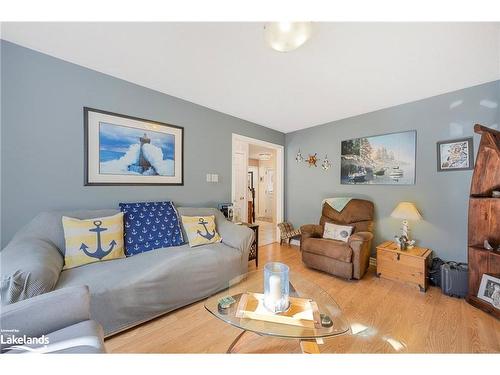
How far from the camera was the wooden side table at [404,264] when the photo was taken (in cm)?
217

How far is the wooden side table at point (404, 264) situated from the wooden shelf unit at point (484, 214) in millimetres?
350

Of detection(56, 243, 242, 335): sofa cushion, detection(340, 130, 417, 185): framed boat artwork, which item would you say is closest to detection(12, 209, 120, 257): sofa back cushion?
detection(56, 243, 242, 335): sofa cushion

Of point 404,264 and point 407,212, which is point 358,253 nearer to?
point 404,264

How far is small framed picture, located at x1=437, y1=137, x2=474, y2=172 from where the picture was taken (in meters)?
2.23

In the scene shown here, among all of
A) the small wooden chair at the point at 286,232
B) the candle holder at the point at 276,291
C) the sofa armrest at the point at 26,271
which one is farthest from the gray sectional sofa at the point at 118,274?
the small wooden chair at the point at 286,232

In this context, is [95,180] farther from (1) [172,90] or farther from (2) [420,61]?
(2) [420,61]

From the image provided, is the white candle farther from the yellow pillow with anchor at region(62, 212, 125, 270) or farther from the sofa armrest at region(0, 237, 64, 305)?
the yellow pillow with anchor at region(62, 212, 125, 270)

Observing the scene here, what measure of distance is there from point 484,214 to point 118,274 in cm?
329

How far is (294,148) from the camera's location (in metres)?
4.01

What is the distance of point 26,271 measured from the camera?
1.15 metres

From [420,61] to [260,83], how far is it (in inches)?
56.9

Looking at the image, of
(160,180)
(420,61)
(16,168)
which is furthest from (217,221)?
(420,61)

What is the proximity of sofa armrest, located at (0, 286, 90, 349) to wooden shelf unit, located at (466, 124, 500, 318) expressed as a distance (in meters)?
3.05

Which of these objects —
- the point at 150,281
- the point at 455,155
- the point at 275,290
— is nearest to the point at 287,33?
the point at 275,290
